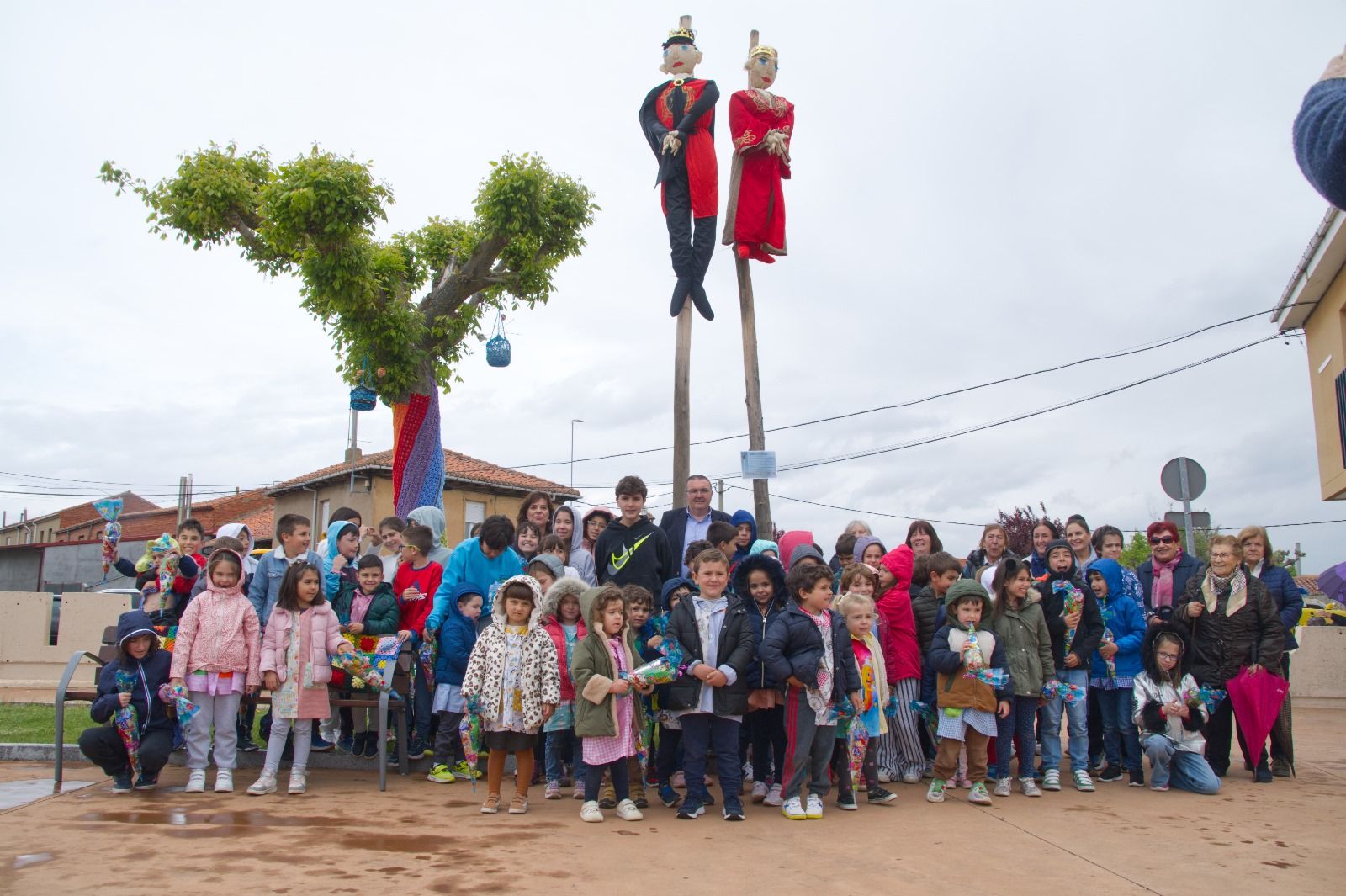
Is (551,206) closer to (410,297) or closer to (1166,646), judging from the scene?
(410,297)

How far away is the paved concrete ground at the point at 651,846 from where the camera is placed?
13.6 feet

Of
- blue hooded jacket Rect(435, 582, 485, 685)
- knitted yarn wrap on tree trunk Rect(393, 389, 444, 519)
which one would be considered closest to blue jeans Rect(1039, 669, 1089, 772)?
blue hooded jacket Rect(435, 582, 485, 685)

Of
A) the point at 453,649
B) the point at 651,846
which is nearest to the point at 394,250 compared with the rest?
the point at 453,649

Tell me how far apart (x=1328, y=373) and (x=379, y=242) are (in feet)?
49.5

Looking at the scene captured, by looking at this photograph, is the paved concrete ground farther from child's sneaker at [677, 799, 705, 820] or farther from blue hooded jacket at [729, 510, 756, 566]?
blue hooded jacket at [729, 510, 756, 566]

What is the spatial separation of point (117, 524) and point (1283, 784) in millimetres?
8727

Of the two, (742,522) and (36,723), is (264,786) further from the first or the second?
(36,723)

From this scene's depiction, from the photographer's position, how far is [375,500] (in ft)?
108

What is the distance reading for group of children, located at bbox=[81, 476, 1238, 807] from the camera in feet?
18.9

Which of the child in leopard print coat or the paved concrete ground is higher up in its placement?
the child in leopard print coat

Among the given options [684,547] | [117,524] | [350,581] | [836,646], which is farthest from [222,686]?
[836,646]

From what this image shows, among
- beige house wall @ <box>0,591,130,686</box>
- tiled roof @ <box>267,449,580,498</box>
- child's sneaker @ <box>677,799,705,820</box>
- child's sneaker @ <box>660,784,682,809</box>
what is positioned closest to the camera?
child's sneaker @ <box>677,799,705,820</box>

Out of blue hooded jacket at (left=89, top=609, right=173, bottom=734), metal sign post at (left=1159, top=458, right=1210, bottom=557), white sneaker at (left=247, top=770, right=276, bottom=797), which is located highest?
metal sign post at (left=1159, top=458, right=1210, bottom=557)

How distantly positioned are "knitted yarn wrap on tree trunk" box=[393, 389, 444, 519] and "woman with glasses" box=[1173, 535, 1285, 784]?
9812 mm
